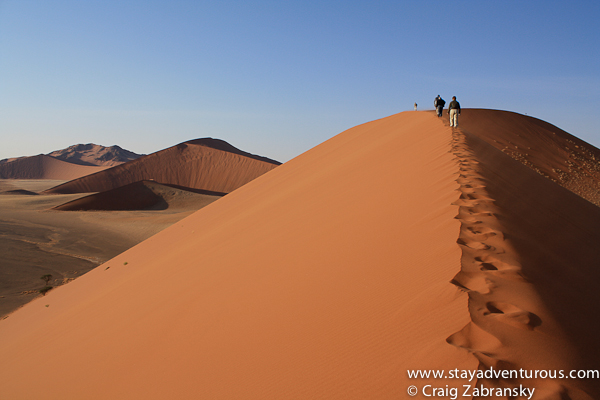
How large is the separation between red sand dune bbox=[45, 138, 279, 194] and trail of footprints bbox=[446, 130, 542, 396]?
A: 49.9 meters

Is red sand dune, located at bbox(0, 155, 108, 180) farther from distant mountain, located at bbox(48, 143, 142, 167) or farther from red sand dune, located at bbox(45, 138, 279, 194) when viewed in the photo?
red sand dune, located at bbox(45, 138, 279, 194)

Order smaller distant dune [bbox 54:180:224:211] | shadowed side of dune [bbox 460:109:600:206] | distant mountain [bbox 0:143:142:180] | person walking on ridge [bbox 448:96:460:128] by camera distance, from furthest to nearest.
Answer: distant mountain [bbox 0:143:142:180]
smaller distant dune [bbox 54:180:224:211]
shadowed side of dune [bbox 460:109:600:206]
person walking on ridge [bbox 448:96:460:128]

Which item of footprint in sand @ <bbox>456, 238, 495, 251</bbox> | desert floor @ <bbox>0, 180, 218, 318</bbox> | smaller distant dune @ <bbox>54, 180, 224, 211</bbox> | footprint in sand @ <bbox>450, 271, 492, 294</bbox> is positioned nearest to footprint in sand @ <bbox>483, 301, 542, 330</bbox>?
footprint in sand @ <bbox>450, 271, 492, 294</bbox>

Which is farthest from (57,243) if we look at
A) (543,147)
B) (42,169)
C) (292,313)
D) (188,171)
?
(42,169)

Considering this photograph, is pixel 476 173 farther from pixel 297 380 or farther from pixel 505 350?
pixel 297 380

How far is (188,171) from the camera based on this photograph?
57094mm

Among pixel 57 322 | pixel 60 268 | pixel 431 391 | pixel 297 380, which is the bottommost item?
pixel 60 268

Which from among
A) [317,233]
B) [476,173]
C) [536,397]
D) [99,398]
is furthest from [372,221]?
[99,398]

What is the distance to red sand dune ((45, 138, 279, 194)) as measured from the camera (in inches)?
2122

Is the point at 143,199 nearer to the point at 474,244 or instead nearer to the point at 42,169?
the point at 474,244

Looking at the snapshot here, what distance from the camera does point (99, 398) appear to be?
9.77 ft

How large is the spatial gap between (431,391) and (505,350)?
0.45 meters

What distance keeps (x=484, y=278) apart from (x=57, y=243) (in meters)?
19.8

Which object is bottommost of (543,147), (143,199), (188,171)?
(143,199)
